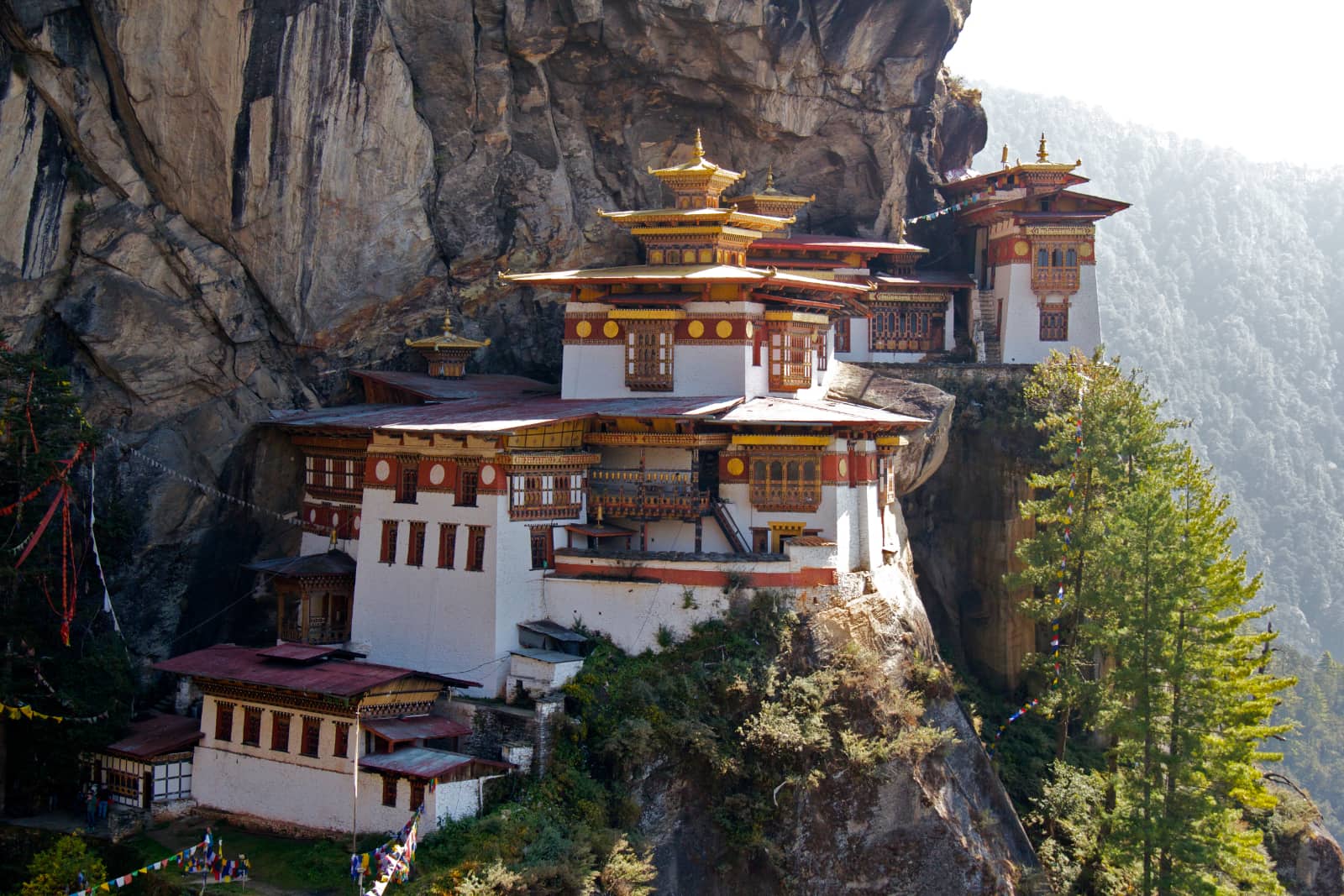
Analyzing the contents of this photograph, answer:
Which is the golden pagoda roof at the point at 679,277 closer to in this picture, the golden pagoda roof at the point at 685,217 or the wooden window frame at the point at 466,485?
the golden pagoda roof at the point at 685,217

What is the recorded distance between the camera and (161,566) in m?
37.6

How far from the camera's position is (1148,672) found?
109 feet

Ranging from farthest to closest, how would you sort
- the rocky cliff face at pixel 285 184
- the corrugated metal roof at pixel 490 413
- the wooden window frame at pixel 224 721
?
the rocky cliff face at pixel 285 184 < the corrugated metal roof at pixel 490 413 < the wooden window frame at pixel 224 721

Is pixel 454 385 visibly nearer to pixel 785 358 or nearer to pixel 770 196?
pixel 785 358

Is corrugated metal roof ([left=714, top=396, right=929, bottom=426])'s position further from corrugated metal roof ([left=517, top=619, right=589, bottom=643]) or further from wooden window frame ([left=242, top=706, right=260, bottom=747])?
wooden window frame ([left=242, top=706, right=260, bottom=747])

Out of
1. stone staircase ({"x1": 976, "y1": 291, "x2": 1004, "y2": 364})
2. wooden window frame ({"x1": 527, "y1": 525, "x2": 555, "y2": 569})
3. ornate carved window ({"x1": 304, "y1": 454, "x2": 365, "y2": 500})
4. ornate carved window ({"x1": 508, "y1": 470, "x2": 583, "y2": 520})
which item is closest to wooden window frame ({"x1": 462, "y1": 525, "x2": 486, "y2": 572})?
ornate carved window ({"x1": 508, "y1": 470, "x2": 583, "y2": 520})

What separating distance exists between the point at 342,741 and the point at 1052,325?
28.7 metres

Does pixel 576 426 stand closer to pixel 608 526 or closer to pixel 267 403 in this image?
pixel 608 526

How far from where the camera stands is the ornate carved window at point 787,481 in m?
36.1

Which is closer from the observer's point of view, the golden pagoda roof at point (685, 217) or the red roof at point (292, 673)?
the red roof at point (292, 673)

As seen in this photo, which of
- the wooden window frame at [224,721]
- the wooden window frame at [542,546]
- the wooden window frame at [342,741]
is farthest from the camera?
the wooden window frame at [542,546]

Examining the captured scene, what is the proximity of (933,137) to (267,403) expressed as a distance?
27.0 m

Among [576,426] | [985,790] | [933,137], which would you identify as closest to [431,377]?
[576,426]

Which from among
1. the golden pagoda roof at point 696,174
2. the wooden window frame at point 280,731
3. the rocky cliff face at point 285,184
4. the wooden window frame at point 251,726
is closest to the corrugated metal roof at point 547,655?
the wooden window frame at point 280,731
